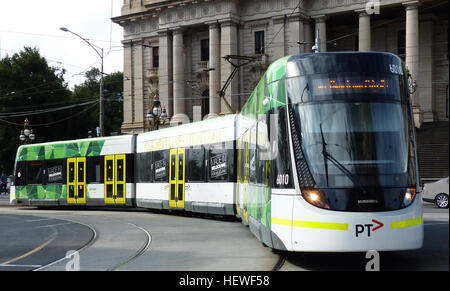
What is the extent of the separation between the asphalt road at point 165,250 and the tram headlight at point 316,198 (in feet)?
3.95

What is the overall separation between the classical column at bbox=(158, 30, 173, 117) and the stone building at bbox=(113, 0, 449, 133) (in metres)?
0.09

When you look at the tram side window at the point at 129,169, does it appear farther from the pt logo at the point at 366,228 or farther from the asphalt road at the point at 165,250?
the pt logo at the point at 366,228

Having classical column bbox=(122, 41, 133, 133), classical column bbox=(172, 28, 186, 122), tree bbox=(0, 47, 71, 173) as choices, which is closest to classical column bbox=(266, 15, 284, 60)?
classical column bbox=(172, 28, 186, 122)

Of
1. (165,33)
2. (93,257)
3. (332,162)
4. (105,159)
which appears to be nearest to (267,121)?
(332,162)

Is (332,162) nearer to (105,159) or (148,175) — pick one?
(148,175)

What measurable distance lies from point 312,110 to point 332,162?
84cm

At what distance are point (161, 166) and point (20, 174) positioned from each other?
10021 mm

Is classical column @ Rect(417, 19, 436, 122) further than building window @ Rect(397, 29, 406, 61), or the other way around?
building window @ Rect(397, 29, 406, 61)

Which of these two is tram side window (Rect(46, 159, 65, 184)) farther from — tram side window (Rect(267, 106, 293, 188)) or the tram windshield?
the tram windshield

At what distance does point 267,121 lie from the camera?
962cm

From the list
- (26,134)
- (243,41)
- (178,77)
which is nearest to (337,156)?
(26,134)

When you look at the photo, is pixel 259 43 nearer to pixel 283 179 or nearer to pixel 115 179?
pixel 115 179

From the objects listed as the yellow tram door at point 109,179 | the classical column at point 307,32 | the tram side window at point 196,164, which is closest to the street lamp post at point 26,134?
the yellow tram door at point 109,179

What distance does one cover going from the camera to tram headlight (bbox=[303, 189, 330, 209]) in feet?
26.5
